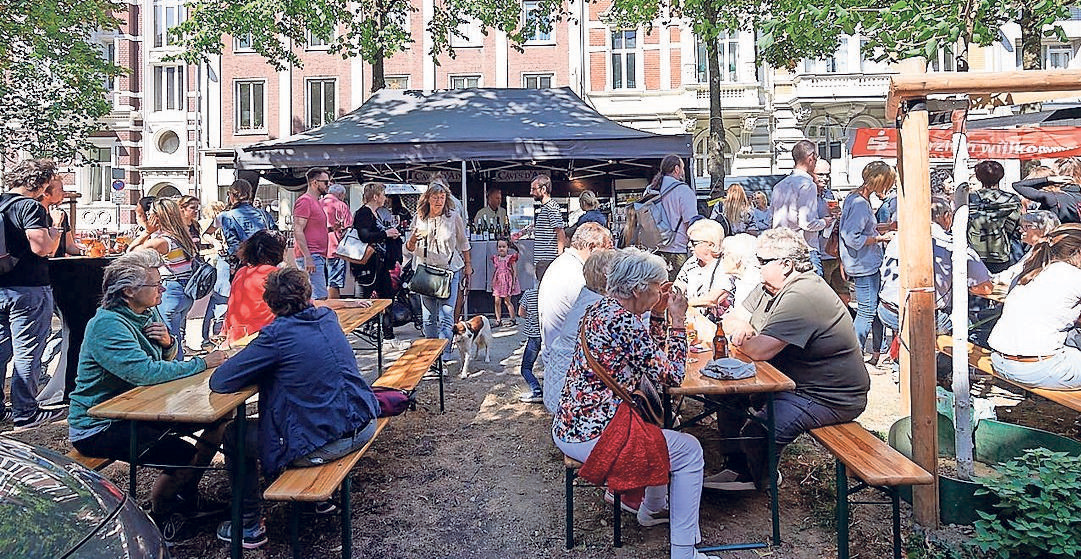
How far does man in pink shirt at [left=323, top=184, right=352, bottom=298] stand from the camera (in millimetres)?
7676

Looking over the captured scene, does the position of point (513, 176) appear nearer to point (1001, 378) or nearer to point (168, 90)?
point (1001, 378)

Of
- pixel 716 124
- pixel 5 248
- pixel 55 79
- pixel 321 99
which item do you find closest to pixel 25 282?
pixel 5 248

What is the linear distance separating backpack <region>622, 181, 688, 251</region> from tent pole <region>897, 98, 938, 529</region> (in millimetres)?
3640

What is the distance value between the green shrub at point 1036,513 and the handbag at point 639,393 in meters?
1.31

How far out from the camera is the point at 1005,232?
277 inches

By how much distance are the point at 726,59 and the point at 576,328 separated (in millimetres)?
22835

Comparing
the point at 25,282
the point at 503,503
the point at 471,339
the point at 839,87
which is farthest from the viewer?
the point at 839,87

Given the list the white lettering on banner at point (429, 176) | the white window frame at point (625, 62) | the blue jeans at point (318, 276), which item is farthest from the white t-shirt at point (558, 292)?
the white window frame at point (625, 62)

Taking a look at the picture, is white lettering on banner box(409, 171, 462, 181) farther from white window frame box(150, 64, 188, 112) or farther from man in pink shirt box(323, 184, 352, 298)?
white window frame box(150, 64, 188, 112)

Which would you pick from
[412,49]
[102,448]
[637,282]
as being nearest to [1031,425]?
[637,282]

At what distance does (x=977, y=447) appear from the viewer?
373 centimetres

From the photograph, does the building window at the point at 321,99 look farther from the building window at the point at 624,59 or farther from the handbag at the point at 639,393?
the handbag at the point at 639,393

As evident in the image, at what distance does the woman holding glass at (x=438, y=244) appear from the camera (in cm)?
655

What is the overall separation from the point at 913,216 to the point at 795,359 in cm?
83
